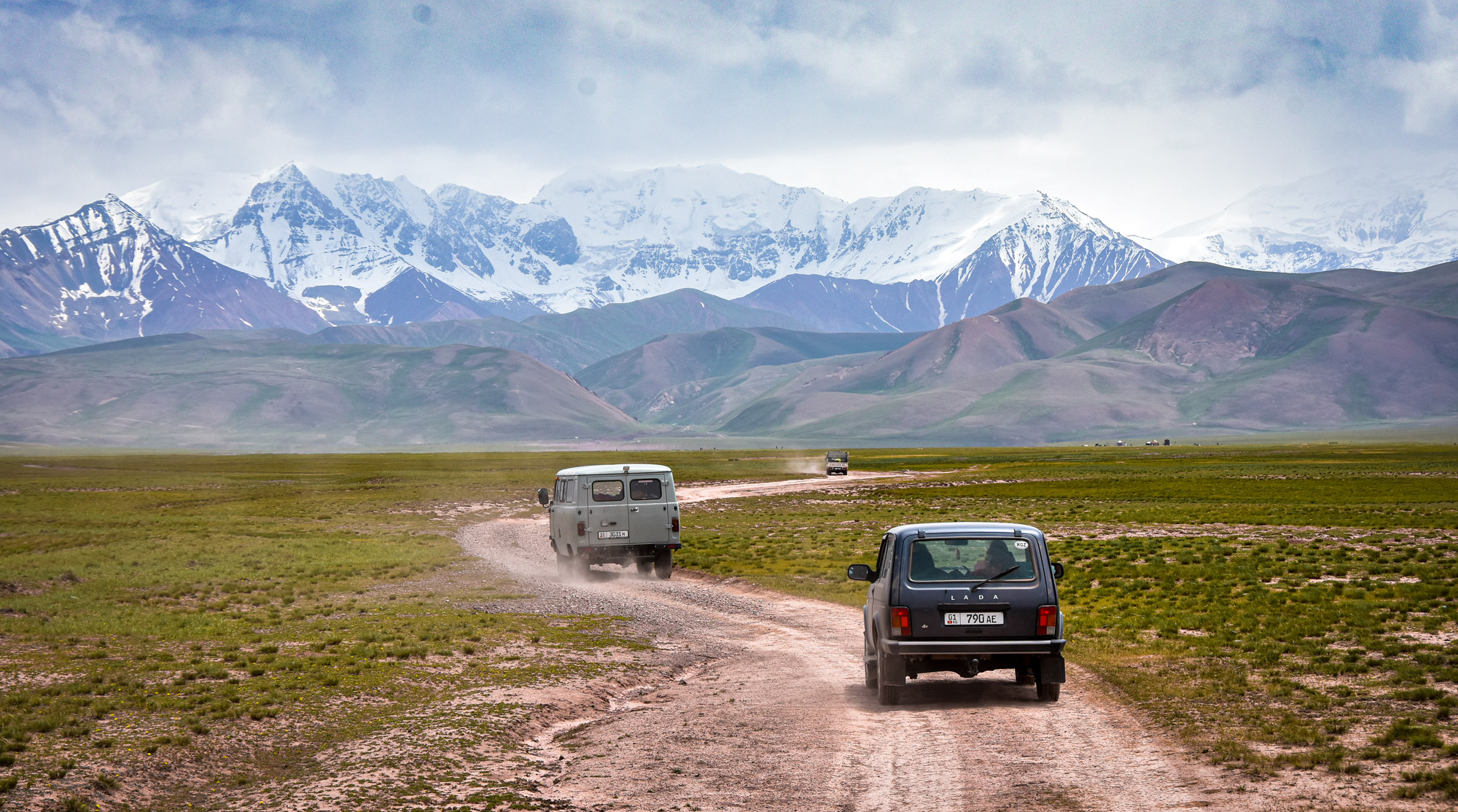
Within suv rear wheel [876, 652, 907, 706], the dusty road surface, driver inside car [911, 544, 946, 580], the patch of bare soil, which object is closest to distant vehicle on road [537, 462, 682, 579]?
the patch of bare soil

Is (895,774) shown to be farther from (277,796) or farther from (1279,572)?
(1279,572)

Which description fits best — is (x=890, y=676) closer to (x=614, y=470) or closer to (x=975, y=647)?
(x=975, y=647)

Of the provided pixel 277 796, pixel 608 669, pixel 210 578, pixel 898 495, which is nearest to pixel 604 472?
pixel 210 578

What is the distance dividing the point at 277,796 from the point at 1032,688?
12123 mm

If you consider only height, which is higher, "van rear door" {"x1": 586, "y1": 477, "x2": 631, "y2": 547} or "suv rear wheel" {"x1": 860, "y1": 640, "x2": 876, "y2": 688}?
"van rear door" {"x1": 586, "y1": 477, "x2": 631, "y2": 547}

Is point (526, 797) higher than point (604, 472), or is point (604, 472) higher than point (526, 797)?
point (604, 472)

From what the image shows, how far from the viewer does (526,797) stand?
1445 centimetres

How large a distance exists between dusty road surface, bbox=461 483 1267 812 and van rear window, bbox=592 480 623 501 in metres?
13.8

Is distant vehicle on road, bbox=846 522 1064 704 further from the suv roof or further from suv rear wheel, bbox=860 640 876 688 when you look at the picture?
suv rear wheel, bbox=860 640 876 688

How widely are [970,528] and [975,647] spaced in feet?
6.16

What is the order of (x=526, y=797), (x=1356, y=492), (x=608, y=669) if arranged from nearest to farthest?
(x=526, y=797)
(x=608, y=669)
(x=1356, y=492)

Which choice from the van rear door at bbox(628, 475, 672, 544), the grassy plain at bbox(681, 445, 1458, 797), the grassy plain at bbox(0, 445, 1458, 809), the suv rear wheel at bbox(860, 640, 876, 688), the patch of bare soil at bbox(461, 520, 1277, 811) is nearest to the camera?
the patch of bare soil at bbox(461, 520, 1277, 811)

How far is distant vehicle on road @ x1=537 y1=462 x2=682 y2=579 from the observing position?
3891 cm

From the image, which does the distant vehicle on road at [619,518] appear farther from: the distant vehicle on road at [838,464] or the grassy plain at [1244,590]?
the distant vehicle on road at [838,464]
